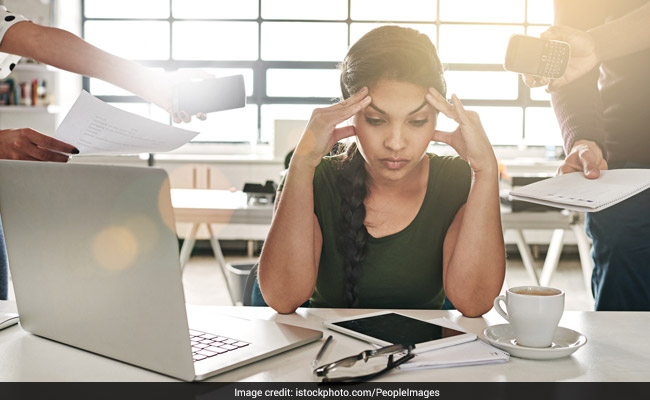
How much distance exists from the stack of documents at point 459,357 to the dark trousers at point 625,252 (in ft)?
2.70

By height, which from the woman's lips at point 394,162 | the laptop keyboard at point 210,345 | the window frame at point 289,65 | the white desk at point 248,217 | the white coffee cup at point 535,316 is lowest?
the white desk at point 248,217

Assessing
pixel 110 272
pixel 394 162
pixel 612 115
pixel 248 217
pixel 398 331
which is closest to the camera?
pixel 110 272

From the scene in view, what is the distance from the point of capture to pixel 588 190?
107 cm

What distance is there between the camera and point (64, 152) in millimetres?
824

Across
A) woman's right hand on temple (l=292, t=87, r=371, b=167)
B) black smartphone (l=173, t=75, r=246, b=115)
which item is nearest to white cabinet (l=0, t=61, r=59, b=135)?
black smartphone (l=173, t=75, r=246, b=115)

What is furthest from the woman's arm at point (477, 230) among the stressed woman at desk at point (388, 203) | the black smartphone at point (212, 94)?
the black smartphone at point (212, 94)

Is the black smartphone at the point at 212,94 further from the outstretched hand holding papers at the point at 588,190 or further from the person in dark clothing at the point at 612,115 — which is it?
the person in dark clothing at the point at 612,115

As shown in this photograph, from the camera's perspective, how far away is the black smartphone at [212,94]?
1187 mm

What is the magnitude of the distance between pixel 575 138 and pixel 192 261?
4214 millimetres

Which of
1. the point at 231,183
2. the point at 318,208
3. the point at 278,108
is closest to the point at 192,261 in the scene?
the point at 231,183

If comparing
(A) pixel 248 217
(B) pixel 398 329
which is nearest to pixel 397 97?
(B) pixel 398 329

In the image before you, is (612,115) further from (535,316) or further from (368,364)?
(368,364)

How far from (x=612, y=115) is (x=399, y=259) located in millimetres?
711

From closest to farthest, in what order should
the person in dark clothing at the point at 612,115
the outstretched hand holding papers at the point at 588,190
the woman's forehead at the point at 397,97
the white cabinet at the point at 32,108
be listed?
the outstretched hand holding papers at the point at 588,190, the woman's forehead at the point at 397,97, the person in dark clothing at the point at 612,115, the white cabinet at the point at 32,108
